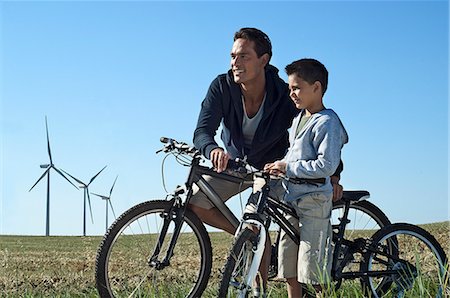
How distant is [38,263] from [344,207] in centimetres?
880

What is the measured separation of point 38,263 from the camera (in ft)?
45.7

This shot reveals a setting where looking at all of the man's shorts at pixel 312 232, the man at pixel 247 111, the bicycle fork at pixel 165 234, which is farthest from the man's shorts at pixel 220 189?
the man's shorts at pixel 312 232

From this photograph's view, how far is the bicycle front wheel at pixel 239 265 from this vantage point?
5.24 m

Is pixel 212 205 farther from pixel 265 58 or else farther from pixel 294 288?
pixel 265 58

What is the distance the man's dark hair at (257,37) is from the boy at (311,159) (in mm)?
556

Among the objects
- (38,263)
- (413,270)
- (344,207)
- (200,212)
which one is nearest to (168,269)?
(200,212)

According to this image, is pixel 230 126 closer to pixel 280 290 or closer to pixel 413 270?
pixel 280 290

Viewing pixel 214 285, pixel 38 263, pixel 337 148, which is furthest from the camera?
pixel 38 263

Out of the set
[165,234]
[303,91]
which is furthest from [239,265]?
[303,91]

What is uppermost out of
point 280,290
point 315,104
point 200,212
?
point 315,104

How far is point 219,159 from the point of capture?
561 cm

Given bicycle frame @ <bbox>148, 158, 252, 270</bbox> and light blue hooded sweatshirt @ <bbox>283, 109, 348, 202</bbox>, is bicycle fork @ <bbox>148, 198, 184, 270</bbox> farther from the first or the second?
light blue hooded sweatshirt @ <bbox>283, 109, 348, 202</bbox>

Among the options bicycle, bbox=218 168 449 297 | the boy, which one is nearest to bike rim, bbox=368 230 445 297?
bicycle, bbox=218 168 449 297

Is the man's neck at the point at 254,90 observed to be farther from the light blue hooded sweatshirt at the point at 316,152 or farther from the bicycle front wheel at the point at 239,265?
the bicycle front wheel at the point at 239,265
